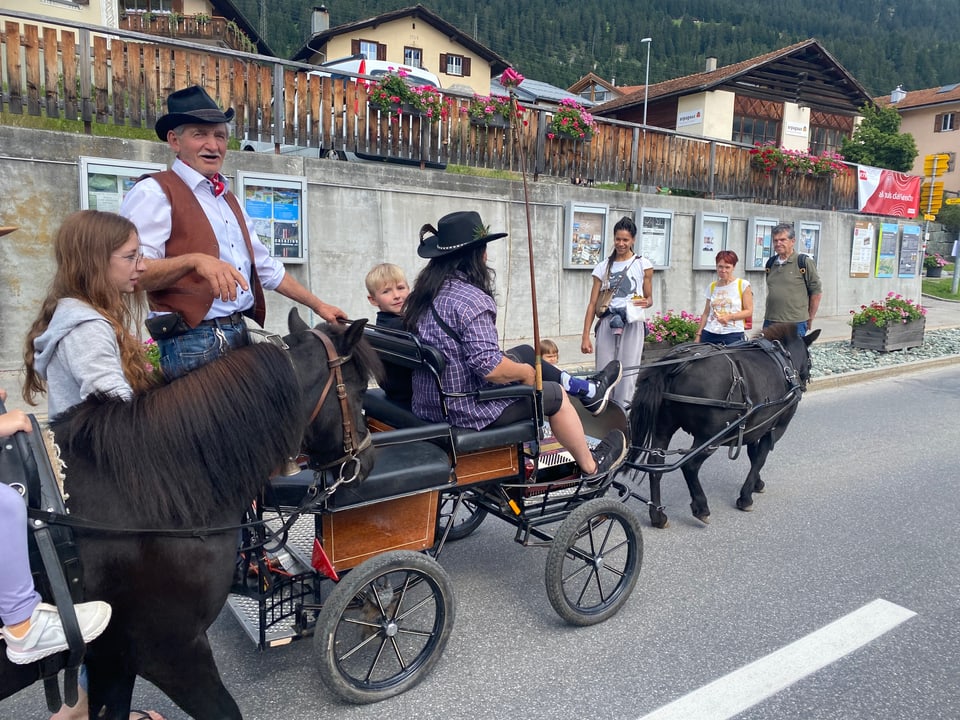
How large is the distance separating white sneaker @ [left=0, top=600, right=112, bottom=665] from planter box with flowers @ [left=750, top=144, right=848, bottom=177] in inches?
610

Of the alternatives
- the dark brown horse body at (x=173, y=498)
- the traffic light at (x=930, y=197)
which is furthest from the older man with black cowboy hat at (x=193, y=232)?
the traffic light at (x=930, y=197)

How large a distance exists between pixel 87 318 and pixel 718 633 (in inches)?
122

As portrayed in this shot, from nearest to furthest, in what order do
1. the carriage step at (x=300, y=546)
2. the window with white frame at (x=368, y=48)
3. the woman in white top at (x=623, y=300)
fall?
the carriage step at (x=300, y=546) < the woman in white top at (x=623, y=300) < the window with white frame at (x=368, y=48)

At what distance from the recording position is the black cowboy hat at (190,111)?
2883 millimetres

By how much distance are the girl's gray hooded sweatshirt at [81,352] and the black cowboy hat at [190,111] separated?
111 cm

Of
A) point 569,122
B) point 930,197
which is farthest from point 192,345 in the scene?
point 930,197

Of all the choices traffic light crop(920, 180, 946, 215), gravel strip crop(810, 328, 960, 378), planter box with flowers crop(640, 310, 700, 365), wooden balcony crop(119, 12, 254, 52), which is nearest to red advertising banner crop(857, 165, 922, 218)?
traffic light crop(920, 180, 946, 215)

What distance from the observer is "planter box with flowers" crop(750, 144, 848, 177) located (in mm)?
14766

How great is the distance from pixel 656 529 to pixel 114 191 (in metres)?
6.79

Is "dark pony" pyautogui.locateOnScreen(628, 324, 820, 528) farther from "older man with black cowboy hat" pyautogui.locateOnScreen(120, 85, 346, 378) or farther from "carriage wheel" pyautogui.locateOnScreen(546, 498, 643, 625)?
"older man with black cowboy hat" pyautogui.locateOnScreen(120, 85, 346, 378)

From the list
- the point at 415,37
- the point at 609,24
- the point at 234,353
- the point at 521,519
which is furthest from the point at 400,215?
the point at 609,24

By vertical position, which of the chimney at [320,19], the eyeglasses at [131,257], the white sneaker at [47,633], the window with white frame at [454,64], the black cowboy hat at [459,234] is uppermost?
the chimney at [320,19]

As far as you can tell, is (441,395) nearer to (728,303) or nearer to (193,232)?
(193,232)

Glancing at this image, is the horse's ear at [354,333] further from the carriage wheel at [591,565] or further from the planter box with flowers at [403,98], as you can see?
the planter box with flowers at [403,98]
